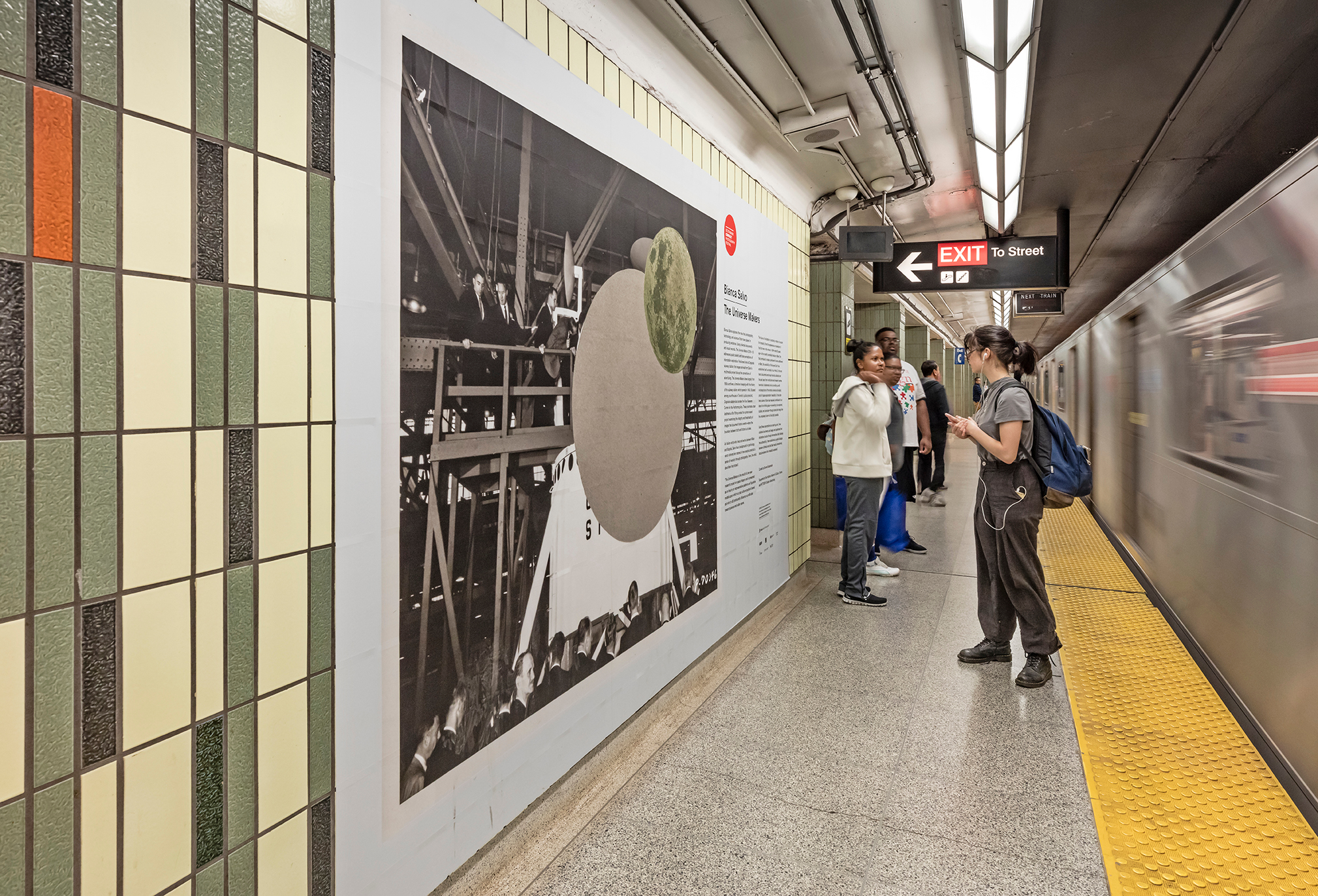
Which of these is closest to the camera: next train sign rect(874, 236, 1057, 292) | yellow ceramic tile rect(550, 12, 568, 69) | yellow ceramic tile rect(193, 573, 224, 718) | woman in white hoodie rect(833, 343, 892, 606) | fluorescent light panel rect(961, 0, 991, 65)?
yellow ceramic tile rect(193, 573, 224, 718)

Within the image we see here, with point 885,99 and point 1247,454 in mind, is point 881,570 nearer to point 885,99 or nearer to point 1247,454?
point 1247,454

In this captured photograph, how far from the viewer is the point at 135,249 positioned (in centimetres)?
99

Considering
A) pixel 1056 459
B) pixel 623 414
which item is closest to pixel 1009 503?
pixel 1056 459

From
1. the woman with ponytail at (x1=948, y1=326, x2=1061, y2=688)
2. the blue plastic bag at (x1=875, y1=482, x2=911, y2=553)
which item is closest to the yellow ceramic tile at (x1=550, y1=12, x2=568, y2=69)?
the woman with ponytail at (x1=948, y1=326, x2=1061, y2=688)

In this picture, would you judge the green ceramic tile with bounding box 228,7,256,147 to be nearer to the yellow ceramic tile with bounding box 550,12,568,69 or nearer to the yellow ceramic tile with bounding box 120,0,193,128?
the yellow ceramic tile with bounding box 120,0,193,128

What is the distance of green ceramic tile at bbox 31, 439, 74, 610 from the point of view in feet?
2.96

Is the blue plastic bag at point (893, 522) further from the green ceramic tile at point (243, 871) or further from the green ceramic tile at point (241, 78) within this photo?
the green ceramic tile at point (241, 78)

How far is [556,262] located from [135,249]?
3.53ft

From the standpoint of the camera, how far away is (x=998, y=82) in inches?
119

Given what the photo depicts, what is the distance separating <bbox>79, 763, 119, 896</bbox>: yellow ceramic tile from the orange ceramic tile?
28.8 inches

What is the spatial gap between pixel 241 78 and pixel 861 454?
3394 millimetres

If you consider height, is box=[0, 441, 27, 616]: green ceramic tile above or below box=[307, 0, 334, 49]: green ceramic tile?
below

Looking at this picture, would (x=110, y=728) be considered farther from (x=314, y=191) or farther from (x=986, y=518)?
(x=986, y=518)

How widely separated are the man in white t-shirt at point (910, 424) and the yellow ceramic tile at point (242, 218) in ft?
13.3
